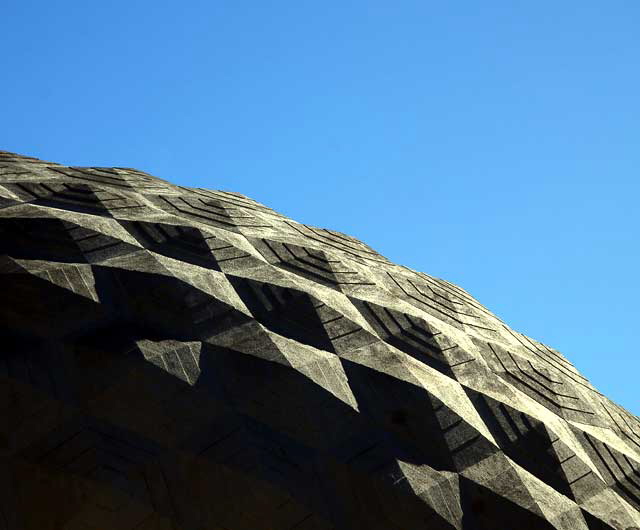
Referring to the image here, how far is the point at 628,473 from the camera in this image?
12.5 metres

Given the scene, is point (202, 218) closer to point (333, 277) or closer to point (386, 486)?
point (333, 277)

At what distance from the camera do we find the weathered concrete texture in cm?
1038

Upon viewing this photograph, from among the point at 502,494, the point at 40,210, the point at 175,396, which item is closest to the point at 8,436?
the point at 175,396

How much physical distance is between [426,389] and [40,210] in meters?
6.28

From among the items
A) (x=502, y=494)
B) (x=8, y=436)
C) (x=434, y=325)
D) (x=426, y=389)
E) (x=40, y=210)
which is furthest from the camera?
(x=434, y=325)

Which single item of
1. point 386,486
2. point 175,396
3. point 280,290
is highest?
point 280,290

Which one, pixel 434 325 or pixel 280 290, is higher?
pixel 280 290

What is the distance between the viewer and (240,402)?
1102cm

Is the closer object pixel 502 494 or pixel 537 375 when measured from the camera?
pixel 502 494

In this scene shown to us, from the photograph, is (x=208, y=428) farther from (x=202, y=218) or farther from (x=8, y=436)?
(x=202, y=218)

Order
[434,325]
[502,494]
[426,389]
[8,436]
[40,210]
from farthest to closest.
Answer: [434,325], [40,210], [426,389], [502,494], [8,436]

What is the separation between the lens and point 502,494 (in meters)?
11.1

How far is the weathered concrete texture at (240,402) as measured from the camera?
1038cm

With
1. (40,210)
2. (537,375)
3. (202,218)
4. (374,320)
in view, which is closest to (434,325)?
(374,320)
